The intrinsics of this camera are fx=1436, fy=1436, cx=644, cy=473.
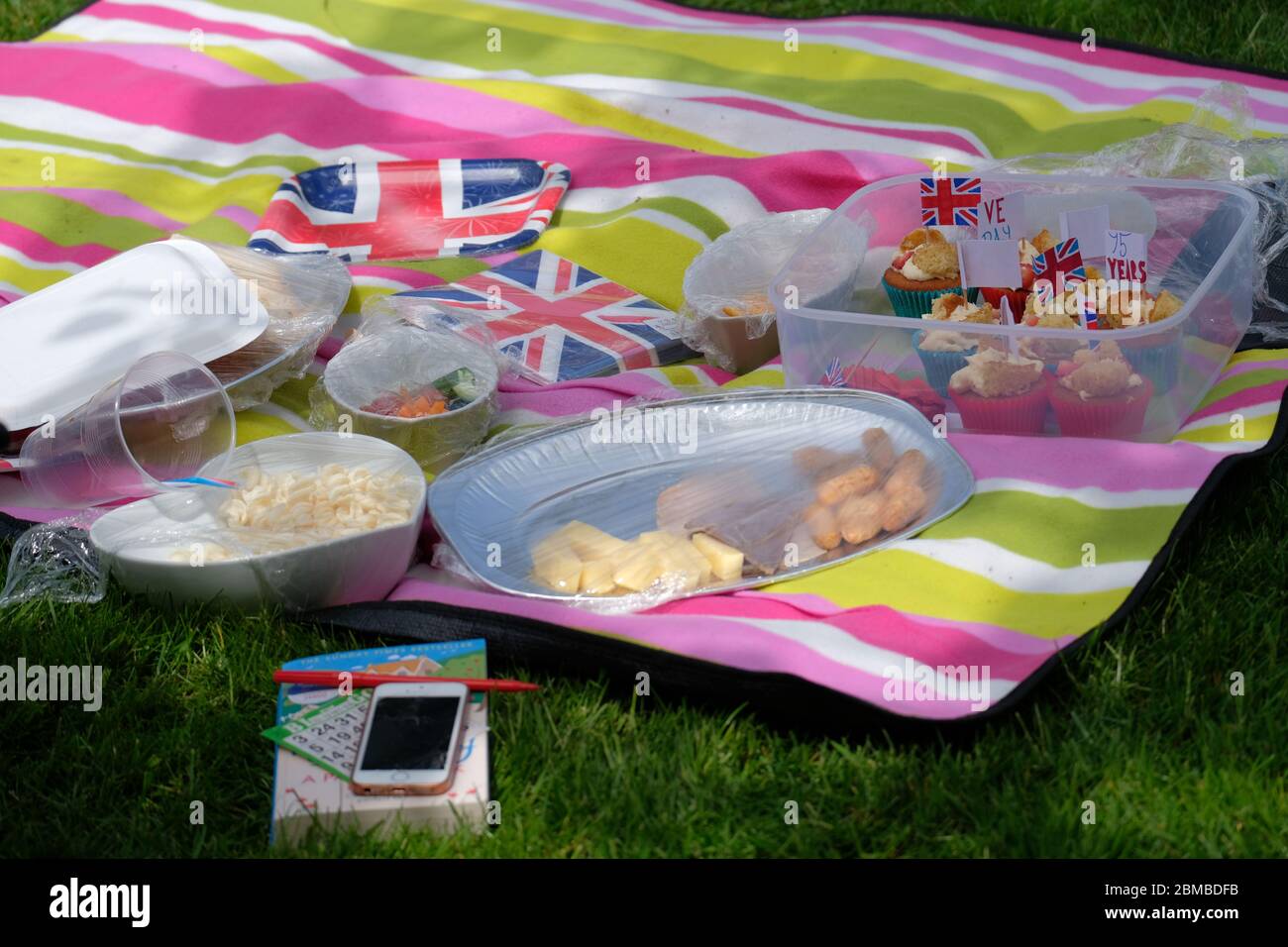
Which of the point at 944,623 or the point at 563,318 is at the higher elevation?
the point at 563,318

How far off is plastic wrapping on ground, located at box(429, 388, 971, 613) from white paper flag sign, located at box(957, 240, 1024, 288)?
0.29 meters

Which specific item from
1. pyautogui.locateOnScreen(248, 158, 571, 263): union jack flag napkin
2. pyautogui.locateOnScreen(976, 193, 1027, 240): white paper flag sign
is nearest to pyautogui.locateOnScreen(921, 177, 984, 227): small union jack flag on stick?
pyautogui.locateOnScreen(976, 193, 1027, 240): white paper flag sign

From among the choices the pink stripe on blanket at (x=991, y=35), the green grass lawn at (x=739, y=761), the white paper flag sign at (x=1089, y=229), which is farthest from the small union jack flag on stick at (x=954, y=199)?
the pink stripe on blanket at (x=991, y=35)

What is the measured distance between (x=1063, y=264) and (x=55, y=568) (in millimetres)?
1348

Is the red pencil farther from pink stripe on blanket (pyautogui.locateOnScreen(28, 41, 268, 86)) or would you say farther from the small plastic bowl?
pink stripe on blanket (pyautogui.locateOnScreen(28, 41, 268, 86))

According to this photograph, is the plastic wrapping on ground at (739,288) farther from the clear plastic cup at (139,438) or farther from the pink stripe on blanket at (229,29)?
the pink stripe on blanket at (229,29)

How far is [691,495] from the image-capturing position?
1.78 m

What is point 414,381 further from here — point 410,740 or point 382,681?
point 410,740

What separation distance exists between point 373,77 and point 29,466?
1387mm

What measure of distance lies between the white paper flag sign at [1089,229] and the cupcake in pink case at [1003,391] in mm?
236

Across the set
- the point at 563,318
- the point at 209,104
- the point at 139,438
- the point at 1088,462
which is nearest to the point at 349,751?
the point at 139,438

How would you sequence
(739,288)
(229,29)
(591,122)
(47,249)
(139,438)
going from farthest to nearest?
(229,29) < (591,122) < (47,249) < (739,288) < (139,438)

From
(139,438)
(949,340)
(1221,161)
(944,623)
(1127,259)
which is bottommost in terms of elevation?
(944,623)
